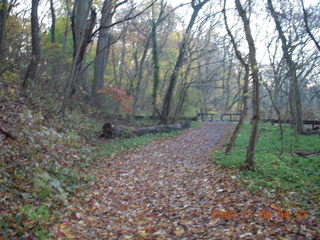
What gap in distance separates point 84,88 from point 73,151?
9.86 meters

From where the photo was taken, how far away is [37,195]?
228 inches

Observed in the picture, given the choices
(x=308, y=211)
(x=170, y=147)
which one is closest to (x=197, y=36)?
(x=170, y=147)

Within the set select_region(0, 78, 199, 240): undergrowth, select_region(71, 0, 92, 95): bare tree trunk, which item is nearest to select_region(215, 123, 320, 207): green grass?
select_region(0, 78, 199, 240): undergrowth

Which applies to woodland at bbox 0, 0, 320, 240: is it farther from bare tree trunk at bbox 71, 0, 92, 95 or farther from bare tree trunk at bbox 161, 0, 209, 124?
bare tree trunk at bbox 161, 0, 209, 124

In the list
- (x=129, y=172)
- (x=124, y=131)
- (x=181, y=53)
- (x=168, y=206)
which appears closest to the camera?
(x=168, y=206)

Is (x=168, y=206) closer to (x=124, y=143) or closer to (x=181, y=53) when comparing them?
(x=124, y=143)

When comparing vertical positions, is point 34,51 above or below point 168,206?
above

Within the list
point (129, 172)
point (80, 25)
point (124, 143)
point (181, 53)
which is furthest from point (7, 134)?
point (181, 53)

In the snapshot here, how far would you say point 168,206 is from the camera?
6461mm
